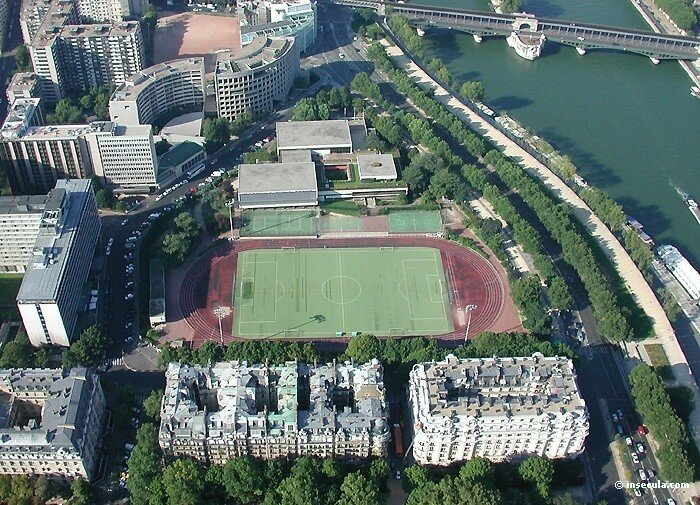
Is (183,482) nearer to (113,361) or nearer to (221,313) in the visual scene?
(113,361)

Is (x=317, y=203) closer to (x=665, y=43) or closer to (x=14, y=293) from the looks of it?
(x=14, y=293)

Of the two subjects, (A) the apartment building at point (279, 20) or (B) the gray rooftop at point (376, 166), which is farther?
(A) the apartment building at point (279, 20)

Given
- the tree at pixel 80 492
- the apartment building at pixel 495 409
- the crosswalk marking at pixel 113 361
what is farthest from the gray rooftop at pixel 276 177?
the tree at pixel 80 492

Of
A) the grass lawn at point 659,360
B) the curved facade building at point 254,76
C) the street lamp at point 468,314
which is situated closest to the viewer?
the grass lawn at point 659,360

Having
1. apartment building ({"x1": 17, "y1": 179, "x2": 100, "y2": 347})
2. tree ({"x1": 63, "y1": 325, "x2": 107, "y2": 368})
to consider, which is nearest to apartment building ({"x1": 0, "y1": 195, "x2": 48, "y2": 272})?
apartment building ({"x1": 17, "y1": 179, "x2": 100, "y2": 347})

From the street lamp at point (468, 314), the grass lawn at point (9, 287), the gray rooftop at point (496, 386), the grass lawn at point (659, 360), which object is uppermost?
the gray rooftop at point (496, 386)

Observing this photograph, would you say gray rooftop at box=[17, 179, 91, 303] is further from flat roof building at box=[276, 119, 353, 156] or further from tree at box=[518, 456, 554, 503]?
tree at box=[518, 456, 554, 503]

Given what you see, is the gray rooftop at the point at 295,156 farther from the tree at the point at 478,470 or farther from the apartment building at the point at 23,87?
the tree at the point at 478,470

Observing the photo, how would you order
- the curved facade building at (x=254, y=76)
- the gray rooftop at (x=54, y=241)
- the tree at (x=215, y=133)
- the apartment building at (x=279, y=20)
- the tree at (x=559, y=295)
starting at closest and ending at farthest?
the gray rooftop at (x=54, y=241) → the tree at (x=559, y=295) → the tree at (x=215, y=133) → the curved facade building at (x=254, y=76) → the apartment building at (x=279, y=20)
